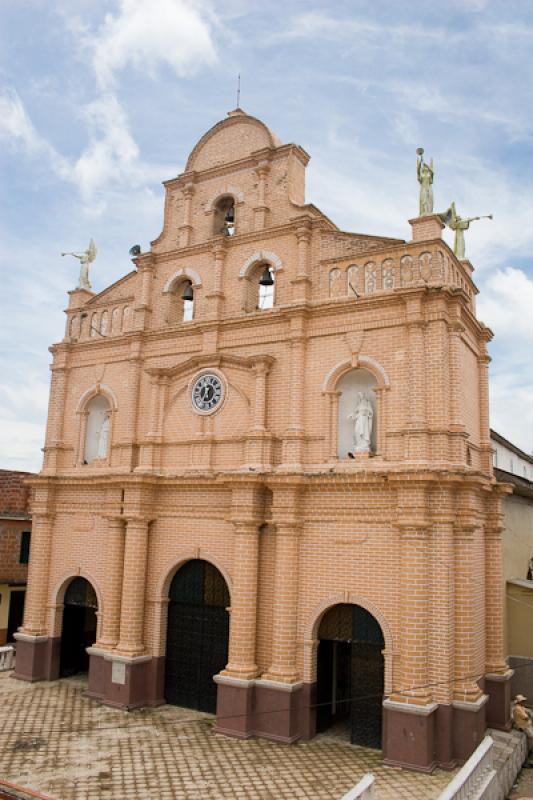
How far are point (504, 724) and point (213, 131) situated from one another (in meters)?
17.8

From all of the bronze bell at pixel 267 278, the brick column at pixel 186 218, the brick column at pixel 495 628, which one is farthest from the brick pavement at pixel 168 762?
the brick column at pixel 186 218

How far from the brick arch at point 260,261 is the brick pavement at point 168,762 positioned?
38.1 ft

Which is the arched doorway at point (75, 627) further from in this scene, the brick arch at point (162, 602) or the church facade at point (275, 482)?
the brick arch at point (162, 602)

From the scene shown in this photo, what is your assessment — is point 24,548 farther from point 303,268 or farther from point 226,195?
point 303,268

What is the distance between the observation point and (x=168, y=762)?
13.4 m

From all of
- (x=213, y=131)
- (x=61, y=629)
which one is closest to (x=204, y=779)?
(x=61, y=629)

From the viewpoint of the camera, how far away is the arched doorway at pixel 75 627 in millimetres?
19484

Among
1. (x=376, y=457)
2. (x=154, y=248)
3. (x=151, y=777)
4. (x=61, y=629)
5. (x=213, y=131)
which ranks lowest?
(x=151, y=777)

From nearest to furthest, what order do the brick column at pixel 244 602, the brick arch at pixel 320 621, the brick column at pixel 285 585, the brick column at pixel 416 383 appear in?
the brick arch at pixel 320 621 < the brick column at pixel 416 383 < the brick column at pixel 285 585 < the brick column at pixel 244 602

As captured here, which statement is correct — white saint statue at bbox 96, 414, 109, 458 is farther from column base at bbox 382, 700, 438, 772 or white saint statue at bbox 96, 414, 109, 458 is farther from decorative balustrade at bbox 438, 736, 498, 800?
decorative balustrade at bbox 438, 736, 498, 800

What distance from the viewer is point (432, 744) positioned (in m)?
13.1

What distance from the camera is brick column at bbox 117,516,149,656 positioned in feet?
56.7

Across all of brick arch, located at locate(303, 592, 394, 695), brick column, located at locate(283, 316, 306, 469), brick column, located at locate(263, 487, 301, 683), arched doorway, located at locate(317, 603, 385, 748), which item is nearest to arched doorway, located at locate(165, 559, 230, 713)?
brick column, located at locate(263, 487, 301, 683)

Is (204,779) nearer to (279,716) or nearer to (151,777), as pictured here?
(151,777)
